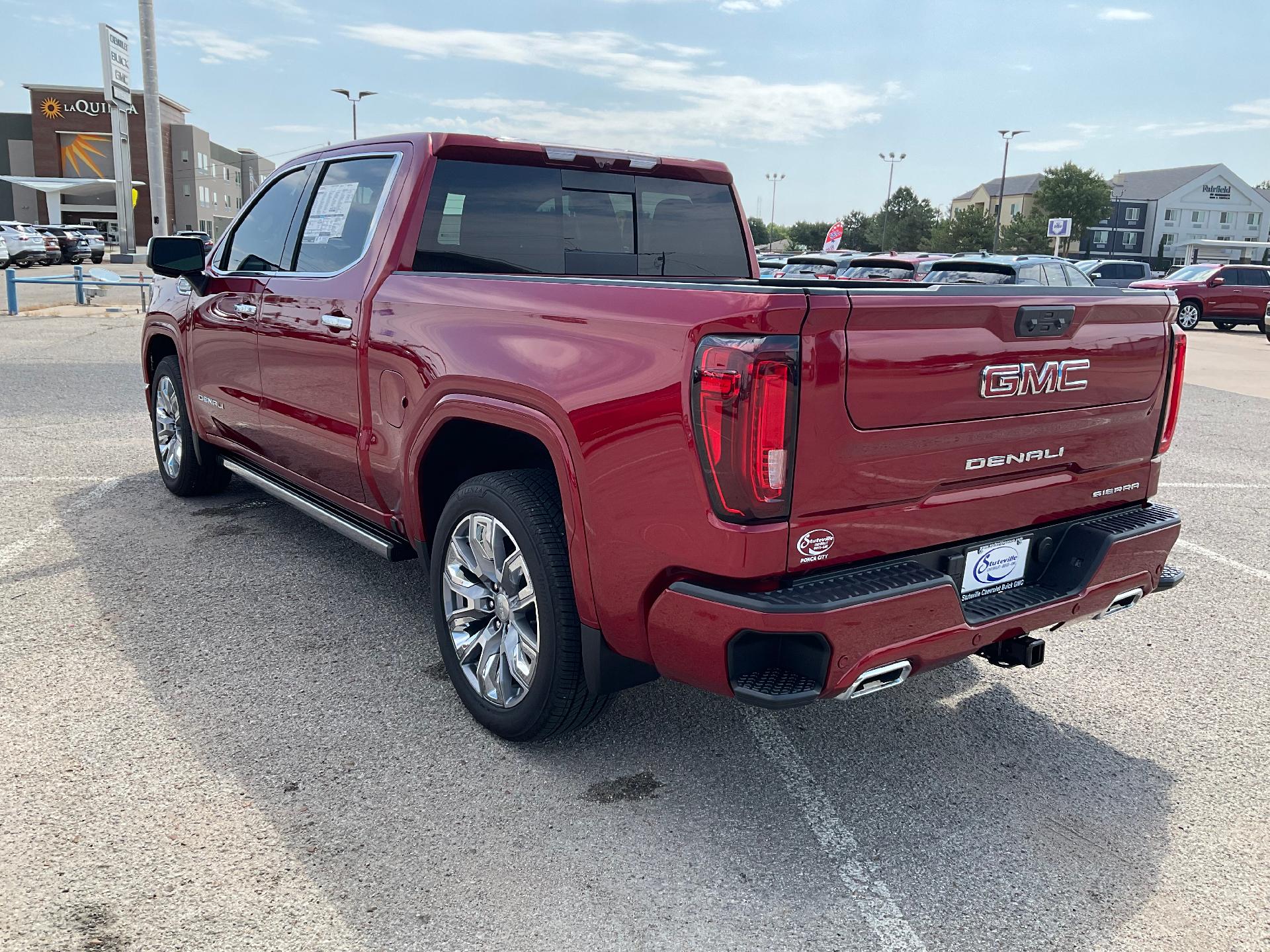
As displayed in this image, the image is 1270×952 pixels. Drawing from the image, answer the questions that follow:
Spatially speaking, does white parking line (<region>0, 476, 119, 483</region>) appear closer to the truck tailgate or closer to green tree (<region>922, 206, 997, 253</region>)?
the truck tailgate

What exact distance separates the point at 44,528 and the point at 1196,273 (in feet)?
91.5

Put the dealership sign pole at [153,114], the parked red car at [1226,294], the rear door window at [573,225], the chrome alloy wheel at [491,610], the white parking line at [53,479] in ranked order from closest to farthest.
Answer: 1. the chrome alloy wheel at [491,610]
2. the rear door window at [573,225]
3. the white parking line at [53,479]
4. the parked red car at [1226,294]
5. the dealership sign pole at [153,114]

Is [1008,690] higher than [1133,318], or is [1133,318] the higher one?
[1133,318]

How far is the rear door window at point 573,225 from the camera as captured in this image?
3879mm

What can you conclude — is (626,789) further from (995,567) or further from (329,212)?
(329,212)

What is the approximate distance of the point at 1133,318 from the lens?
3055 mm

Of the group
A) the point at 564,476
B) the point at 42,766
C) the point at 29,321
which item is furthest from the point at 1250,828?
the point at 29,321

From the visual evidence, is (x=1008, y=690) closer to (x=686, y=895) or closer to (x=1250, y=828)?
(x=1250, y=828)

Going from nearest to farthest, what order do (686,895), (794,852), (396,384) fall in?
(686,895), (794,852), (396,384)

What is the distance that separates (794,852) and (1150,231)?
106m

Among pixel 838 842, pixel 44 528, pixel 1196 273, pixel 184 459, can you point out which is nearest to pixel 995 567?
pixel 838 842

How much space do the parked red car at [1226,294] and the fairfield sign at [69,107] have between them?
77125mm

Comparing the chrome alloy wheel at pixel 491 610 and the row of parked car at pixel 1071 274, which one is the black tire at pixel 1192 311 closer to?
the row of parked car at pixel 1071 274

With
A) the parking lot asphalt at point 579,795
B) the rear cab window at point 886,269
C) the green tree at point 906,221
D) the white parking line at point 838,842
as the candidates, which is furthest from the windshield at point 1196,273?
the green tree at point 906,221
